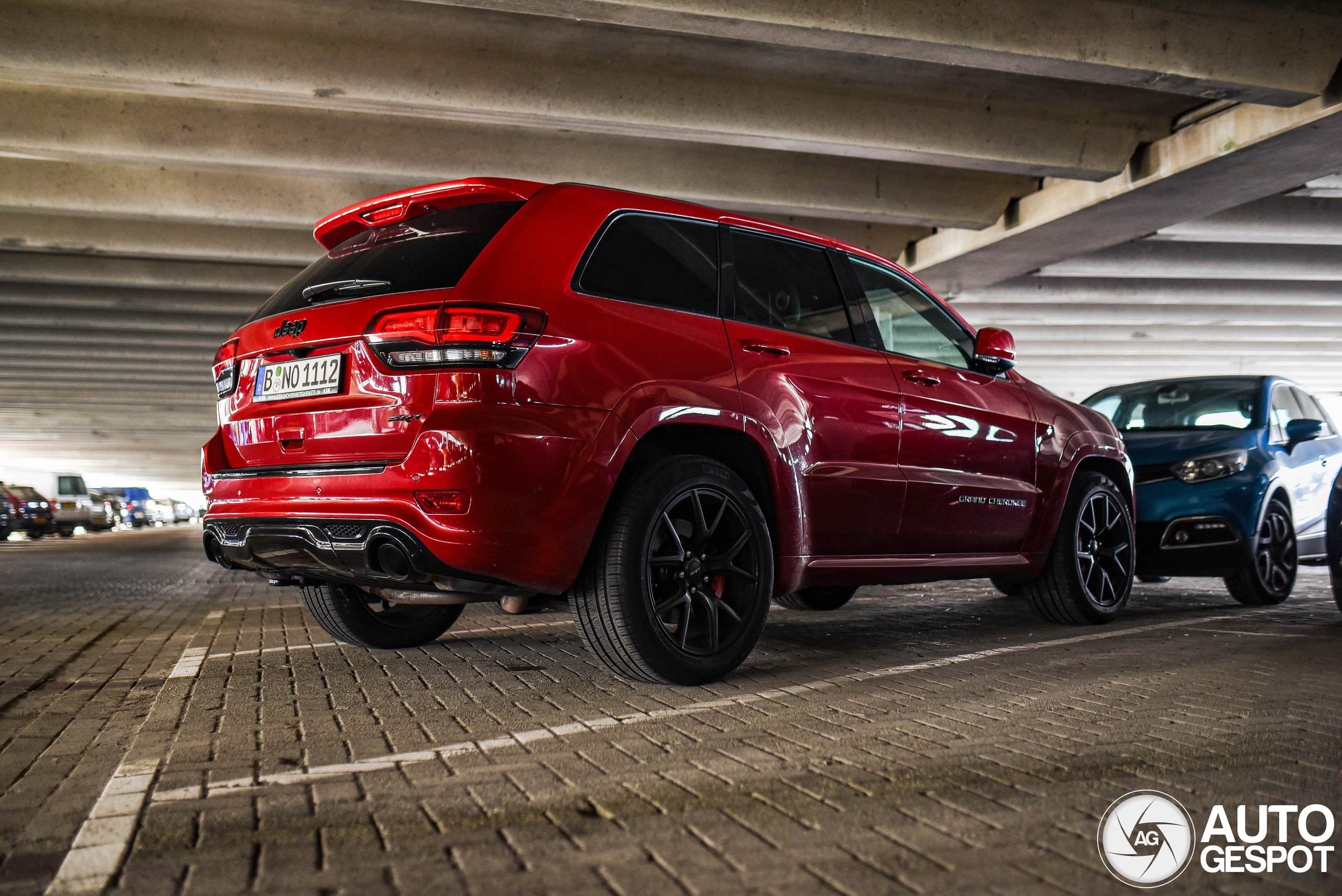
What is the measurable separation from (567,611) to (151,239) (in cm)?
1063

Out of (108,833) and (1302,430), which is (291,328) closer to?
(108,833)

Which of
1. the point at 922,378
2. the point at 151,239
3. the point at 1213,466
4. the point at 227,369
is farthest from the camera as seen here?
the point at 151,239

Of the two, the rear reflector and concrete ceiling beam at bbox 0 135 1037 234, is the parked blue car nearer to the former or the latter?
concrete ceiling beam at bbox 0 135 1037 234

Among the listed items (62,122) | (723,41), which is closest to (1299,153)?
(723,41)

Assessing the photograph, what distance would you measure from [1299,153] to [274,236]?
12417mm

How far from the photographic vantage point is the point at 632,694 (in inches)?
154

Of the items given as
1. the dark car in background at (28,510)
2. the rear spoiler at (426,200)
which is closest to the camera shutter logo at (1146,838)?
the rear spoiler at (426,200)

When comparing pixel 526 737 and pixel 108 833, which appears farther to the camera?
pixel 526 737

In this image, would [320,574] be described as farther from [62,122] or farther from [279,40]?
[62,122]

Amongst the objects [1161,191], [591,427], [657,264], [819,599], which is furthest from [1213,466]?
[591,427]

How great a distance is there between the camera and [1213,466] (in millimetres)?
6953

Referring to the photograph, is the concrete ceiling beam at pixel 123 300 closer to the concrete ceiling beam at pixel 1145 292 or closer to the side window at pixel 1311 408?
the concrete ceiling beam at pixel 1145 292

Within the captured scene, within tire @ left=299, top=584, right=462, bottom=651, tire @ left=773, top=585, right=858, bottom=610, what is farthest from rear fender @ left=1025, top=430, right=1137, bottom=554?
tire @ left=299, top=584, right=462, bottom=651

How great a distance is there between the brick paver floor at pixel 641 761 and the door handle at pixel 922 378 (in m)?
1.35
